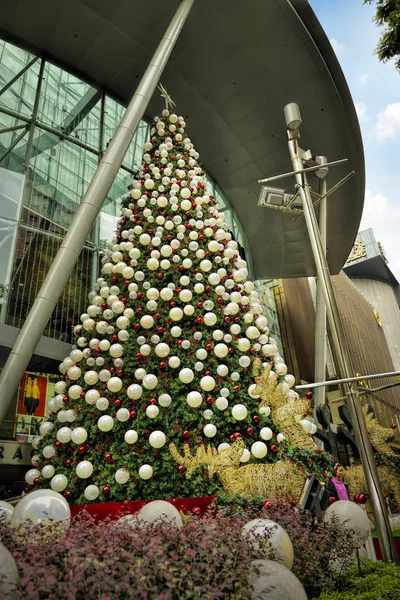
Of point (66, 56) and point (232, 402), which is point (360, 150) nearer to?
point (66, 56)

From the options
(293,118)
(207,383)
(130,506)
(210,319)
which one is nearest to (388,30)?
(293,118)

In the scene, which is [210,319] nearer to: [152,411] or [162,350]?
[162,350]

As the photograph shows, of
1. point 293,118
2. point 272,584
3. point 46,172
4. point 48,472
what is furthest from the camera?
point 46,172

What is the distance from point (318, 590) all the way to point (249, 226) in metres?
14.6

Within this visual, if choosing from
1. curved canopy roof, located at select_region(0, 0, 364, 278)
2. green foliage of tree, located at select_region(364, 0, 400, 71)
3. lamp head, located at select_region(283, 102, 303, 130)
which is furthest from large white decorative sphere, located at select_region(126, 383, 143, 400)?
curved canopy roof, located at select_region(0, 0, 364, 278)

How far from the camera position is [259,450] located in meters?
4.72

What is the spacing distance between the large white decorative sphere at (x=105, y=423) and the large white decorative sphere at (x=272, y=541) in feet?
8.04

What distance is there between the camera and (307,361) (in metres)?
20.2

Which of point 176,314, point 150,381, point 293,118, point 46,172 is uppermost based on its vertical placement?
point 46,172

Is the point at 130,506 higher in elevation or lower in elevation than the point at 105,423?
lower

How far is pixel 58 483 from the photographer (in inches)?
184

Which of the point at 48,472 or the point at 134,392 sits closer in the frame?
the point at 48,472

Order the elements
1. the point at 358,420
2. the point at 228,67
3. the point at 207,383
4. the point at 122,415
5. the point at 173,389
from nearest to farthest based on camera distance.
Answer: the point at 358,420 → the point at 122,415 → the point at 207,383 → the point at 173,389 → the point at 228,67

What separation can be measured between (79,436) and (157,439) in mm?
1011
